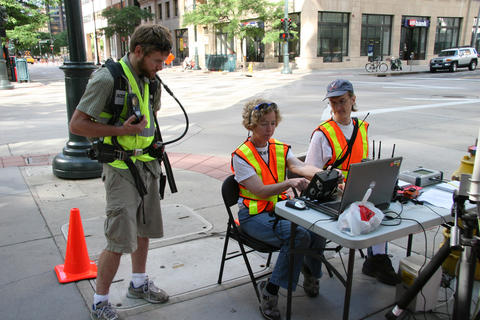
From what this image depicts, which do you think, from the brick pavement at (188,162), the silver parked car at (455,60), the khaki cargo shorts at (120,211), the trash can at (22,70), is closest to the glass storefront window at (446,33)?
the silver parked car at (455,60)

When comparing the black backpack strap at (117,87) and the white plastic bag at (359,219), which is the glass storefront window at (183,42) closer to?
the black backpack strap at (117,87)

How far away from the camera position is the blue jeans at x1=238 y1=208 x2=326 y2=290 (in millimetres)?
A: 2795

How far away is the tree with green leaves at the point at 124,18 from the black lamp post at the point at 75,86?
164ft

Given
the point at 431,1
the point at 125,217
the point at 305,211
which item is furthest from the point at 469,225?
the point at 431,1

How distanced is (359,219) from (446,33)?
154ft

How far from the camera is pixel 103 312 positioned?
9.05ft

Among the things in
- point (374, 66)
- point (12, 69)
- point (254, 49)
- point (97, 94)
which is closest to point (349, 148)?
point (97, 94)

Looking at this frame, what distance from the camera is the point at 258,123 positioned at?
3.02 meters

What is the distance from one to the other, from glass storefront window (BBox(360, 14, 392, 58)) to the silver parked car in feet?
26.6

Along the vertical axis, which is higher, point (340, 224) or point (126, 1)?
point (126, 1)

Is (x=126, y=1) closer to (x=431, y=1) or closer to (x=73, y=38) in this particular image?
(x=431, y=1)

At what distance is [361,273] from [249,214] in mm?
1197

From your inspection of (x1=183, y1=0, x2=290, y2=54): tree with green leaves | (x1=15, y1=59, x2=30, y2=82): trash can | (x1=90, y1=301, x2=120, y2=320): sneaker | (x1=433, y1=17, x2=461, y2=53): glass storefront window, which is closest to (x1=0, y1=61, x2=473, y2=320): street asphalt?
(x1=90, y1=301, x2=120, y2=320): sneaker

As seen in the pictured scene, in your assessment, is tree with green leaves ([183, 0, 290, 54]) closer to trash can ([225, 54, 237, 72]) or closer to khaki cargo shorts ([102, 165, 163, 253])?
trash can ([225, 54, 237, 72])
